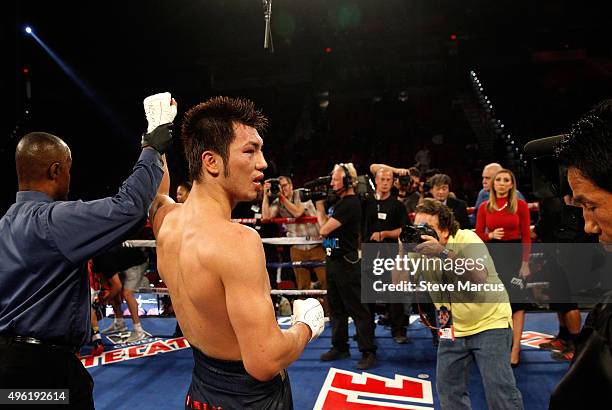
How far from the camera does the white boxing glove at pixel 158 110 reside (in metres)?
1.56

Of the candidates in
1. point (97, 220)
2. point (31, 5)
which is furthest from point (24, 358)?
point (31, 5)

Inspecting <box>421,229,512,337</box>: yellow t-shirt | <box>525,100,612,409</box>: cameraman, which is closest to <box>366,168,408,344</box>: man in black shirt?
<box>421,229,512,337</box>: yellow t-shirt

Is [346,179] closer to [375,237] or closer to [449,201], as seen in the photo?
[375,237]

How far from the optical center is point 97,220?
4.77 feet

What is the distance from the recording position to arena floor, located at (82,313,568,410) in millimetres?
2855

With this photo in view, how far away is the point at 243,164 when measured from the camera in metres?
1.29

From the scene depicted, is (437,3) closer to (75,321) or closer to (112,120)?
(112,120)

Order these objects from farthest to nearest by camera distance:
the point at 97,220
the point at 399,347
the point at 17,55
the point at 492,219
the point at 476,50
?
the point at 476,50 < the point at 17,55 < the point at 399,347 < the point at 492,219 < the point at 97,220

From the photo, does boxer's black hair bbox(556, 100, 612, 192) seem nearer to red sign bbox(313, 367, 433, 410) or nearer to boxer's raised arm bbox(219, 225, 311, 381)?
boxer's raised arm bbox(219, 225, 311, 381)

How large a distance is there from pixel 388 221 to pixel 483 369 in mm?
1929

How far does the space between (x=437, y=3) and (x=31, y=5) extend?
9.98 meters

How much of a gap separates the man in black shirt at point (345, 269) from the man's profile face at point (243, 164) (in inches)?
86.3
